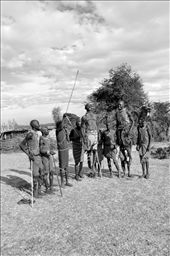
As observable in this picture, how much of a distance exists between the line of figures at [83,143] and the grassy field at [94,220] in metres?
0.57

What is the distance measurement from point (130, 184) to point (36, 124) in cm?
308

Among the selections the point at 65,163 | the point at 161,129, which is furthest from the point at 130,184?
the point at 161,129

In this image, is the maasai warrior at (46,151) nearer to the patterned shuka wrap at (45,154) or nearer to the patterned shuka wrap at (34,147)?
the patterned shuka wrap at (45,154)

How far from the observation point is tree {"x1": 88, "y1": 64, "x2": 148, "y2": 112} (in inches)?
1028

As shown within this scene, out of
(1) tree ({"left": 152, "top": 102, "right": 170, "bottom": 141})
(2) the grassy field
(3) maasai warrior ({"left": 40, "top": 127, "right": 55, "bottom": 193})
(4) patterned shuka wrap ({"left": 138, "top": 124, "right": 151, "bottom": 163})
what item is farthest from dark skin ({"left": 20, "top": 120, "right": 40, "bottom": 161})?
(1) tree ({"left": 152, "top": 102, "right": 170, "bottom": 141})

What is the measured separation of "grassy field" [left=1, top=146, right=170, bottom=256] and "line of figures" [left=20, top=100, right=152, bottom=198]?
572mm

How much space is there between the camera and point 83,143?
8.09 metres

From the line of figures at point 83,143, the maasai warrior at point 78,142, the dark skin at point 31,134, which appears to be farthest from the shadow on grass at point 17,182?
the maasai warrior at point 78,142

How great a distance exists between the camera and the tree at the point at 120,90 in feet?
85.7

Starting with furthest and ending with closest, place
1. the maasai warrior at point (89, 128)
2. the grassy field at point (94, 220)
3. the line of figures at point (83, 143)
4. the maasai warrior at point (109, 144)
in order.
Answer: the maasai warrior at point (109, 144)
the maasai warrior at point (89, 128)
the line of figures at point (83, 143)
the grassy field at point (94, 220)

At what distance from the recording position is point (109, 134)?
8.24 metres

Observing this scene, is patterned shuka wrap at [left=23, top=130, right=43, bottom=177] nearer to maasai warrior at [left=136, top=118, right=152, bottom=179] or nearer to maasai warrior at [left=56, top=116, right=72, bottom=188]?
maasai warrior at [left=56, top=116, right=72, bottom=188]

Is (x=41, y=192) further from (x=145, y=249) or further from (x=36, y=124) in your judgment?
(x=145, y=249)

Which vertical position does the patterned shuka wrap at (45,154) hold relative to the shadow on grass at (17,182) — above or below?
above
